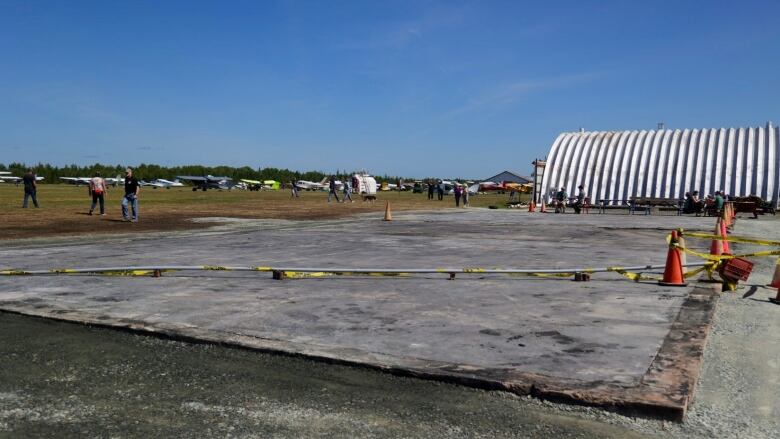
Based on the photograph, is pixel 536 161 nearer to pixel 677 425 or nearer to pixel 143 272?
pixel 143 272

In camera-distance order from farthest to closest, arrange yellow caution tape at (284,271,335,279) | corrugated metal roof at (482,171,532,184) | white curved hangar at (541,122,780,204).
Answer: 1. corrugated metal roof at (482,171,532,184)
2. white curved hangar at (541,122,780,204)
3. yellow caution tape at (284,271,335,279)

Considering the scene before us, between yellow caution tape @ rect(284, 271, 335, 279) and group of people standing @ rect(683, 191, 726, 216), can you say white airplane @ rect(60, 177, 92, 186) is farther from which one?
yellow caution tape @ rect(284, 271, 335, 279)

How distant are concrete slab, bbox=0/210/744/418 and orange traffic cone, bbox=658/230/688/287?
26 centimetres

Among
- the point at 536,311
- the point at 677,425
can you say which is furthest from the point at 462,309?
the point at 677,425

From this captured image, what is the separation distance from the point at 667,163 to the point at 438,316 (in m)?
39.4

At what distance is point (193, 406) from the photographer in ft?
12.2

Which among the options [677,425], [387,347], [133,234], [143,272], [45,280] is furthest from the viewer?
[133,234]

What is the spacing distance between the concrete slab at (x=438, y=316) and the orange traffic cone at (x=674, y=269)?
0.26 m

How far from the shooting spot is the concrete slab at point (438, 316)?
423cm

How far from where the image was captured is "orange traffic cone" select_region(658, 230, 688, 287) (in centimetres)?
788

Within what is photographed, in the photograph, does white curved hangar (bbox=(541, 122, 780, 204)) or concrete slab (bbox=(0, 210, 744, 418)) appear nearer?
concrete slab (bbox=(0, 210, 744, 418))

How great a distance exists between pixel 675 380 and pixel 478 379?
1.29 meters

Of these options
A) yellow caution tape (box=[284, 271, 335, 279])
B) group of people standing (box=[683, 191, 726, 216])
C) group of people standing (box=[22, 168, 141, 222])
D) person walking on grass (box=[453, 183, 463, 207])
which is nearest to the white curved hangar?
group of people standing (box=[683, 191, 726, 216])

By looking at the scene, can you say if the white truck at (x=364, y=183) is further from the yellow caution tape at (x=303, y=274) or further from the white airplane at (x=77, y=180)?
the white airplane at (x=77, y=180)
